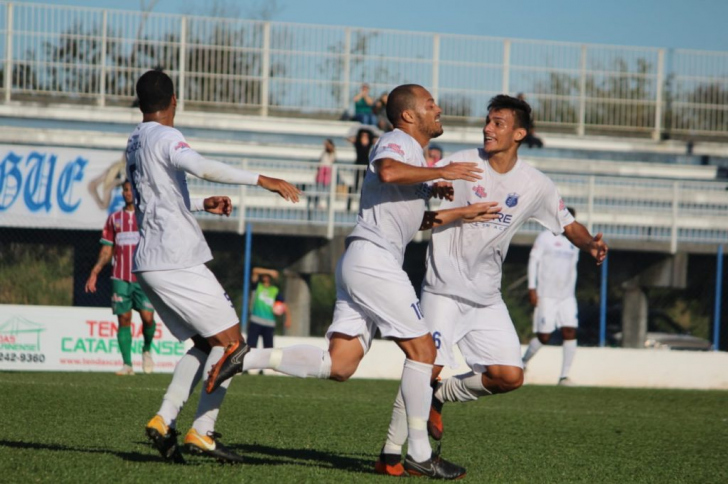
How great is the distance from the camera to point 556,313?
16031mm

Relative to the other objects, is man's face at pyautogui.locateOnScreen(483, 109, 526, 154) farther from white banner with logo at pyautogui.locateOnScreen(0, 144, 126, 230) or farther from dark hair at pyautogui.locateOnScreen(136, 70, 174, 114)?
white banner with logo at pyautogui.locateOnScreen(0, 144, 126, 230)

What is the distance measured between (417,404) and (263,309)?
11.1 metres

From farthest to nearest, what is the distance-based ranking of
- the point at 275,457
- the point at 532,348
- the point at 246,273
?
the point at 246,273
the point at 532,348
the point at 275,457

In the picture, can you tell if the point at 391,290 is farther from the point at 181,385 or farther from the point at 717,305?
the point at 717,305

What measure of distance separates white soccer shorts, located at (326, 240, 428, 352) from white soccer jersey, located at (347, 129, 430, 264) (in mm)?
A: 70

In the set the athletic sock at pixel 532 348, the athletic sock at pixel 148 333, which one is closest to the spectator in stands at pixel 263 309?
the athletic sock at pixel 148 333

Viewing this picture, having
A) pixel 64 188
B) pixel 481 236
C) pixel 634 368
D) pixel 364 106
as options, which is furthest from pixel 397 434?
pixel 364 106

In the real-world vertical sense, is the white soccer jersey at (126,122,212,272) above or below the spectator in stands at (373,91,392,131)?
below

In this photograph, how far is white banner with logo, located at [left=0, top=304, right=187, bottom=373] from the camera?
1574 centimetres

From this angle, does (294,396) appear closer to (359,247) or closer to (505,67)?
(359,247)

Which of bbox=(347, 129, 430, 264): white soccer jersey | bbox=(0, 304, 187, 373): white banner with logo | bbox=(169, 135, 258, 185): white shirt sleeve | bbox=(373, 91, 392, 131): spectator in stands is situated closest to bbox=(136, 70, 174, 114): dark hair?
bbox=(169, 135, 258, 185): white shirt sleeve

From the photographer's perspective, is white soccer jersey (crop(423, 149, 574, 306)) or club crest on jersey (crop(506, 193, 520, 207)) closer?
white soccer jersey (crop(423, 149, 574, 306))

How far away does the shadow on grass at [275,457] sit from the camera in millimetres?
6605

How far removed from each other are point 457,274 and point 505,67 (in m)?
18.9
